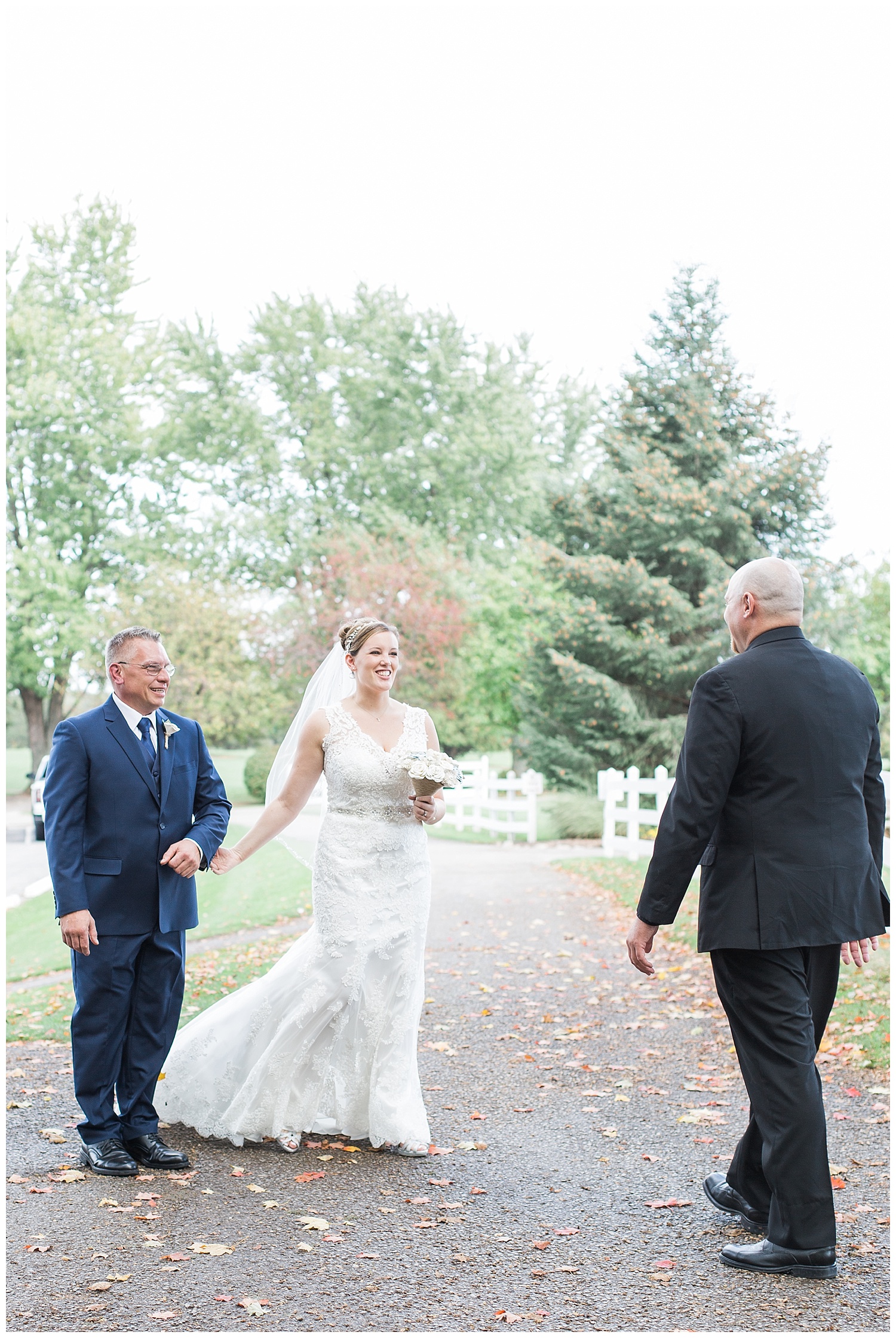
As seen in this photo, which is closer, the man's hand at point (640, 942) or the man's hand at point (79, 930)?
the man's hand at point (640, 942)

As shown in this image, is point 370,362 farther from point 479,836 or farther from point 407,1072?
point 407,1072

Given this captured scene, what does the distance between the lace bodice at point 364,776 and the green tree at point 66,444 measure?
106ft

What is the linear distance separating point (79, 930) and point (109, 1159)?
967 mm

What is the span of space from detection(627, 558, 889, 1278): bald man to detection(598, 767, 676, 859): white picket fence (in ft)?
39.6

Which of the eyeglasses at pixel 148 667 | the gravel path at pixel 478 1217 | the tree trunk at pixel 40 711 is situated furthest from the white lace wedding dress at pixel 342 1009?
the tree trunk at pixel 40 711

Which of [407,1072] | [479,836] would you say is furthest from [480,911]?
[479,836]

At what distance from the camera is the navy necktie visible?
17.5 ft

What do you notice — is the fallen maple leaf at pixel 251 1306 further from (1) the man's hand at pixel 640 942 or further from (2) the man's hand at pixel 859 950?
(2) the man's hand at pixel 859 950

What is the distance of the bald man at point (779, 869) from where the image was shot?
394cm

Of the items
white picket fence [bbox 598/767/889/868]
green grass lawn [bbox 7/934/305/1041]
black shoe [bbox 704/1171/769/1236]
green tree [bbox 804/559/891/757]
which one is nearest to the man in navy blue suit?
black shoe [bbox 704/1171/769/1236]

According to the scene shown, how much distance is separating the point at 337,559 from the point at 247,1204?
91.5 ft

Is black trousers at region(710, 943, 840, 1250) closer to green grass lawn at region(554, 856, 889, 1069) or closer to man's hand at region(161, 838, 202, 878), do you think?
man's hand at region(161, 838, 202, 878)

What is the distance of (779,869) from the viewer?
159 inches

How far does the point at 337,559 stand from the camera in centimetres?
3192
